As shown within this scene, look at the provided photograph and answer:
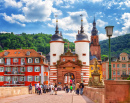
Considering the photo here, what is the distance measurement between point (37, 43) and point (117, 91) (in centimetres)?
14413

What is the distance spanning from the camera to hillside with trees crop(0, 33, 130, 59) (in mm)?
125938

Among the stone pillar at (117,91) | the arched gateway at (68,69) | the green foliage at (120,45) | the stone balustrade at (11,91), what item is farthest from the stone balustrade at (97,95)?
the green foliage at (120,45)

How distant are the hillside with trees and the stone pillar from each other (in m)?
109

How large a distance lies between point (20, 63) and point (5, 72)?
4721mm

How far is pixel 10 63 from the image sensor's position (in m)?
69.4

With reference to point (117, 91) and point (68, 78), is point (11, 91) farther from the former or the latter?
point (68, 78)

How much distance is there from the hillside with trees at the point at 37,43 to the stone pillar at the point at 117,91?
109 meters

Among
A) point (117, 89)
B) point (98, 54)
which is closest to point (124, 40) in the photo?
point (98, 54)

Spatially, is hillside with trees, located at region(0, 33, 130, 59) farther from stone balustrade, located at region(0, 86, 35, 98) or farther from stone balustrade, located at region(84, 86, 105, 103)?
stone balustrade, located at region(84, 86, 105, 103)

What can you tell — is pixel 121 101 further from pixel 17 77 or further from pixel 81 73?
pixel 17 77

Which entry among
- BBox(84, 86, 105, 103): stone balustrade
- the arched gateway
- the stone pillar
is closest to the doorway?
the arched gateway

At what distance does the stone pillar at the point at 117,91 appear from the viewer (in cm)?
1453

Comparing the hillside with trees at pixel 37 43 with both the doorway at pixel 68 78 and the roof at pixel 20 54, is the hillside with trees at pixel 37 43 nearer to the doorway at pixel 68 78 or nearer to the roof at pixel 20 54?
the doorway at pixel 68 78

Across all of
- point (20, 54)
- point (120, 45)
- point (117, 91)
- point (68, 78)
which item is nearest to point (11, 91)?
point (117, 91)
